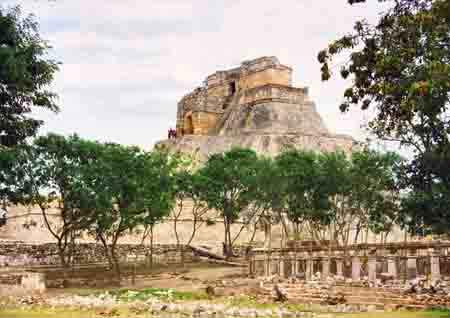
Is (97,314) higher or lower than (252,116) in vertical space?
lower

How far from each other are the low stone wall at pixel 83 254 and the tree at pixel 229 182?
4.08 meters

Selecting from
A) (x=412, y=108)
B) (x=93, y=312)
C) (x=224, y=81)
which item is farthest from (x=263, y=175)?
(x=224, y=81)

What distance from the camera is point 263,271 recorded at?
27.5 metres

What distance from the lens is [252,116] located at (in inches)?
2817

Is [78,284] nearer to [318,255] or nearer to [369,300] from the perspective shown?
[318,255]

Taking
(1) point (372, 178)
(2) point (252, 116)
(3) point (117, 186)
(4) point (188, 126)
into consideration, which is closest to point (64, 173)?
(3) point (117, 186)

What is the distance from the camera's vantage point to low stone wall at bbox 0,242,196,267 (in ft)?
120

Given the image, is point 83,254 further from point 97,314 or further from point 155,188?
point 97,314

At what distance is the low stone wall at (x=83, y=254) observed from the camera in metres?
36.7

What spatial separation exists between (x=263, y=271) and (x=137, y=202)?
24.4ft

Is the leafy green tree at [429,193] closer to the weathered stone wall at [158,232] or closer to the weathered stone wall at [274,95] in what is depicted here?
the weathered stone wall at [158,232]

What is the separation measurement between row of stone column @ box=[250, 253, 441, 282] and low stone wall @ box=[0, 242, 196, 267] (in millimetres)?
14226

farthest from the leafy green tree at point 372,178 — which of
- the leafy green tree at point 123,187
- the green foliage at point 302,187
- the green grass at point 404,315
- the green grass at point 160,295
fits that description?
the green grass at point 404,315

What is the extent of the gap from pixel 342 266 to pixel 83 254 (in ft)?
72.8
